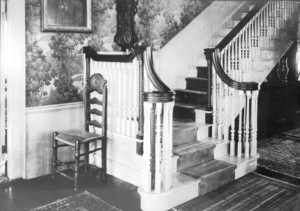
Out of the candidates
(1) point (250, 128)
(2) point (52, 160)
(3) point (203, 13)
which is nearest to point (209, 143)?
(1) point (250, 128)

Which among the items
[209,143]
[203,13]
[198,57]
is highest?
[203,13]

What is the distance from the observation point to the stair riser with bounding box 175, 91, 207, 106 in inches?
217

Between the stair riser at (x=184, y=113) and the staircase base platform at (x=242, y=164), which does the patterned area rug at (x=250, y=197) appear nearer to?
the staircase base platform at (x=242, y=164)

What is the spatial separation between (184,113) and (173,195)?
186 centimetres

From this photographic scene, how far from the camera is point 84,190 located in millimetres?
4078

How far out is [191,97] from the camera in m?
5.66

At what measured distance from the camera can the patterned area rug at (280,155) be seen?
491 centimetres

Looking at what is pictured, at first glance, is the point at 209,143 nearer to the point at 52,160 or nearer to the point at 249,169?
the point at 249,169

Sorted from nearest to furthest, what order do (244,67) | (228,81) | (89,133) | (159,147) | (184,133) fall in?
(159,147)
(89,133)
(184,133)
(228,81)
(244,67)

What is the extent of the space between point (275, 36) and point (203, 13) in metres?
1.23

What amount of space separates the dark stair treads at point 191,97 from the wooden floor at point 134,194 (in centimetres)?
142

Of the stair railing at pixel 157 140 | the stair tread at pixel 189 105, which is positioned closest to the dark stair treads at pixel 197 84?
the stair tread at pixel 189 105

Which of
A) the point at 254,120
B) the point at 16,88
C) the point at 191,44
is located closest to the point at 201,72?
the point at 191,44

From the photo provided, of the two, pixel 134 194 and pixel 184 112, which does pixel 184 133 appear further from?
pixel 134 194
